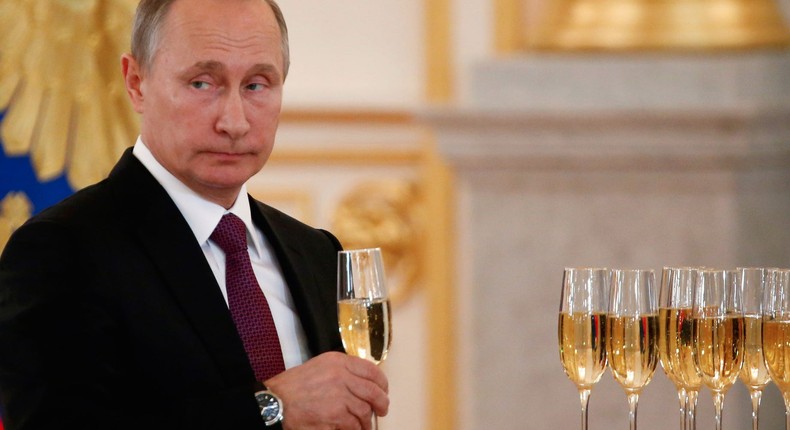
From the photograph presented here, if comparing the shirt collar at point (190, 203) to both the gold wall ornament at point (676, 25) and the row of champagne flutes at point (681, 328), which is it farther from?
the gold wall ornament at point (676, 25)

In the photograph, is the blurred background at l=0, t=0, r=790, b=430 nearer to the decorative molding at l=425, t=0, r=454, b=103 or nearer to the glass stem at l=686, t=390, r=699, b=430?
the decorative molding at l=425, t=0, r=454, b=103

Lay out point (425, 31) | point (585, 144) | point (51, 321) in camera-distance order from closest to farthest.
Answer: point (51, 321)
point (585, 144)
point (425, 31)

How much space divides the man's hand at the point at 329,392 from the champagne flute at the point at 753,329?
0.51 meters

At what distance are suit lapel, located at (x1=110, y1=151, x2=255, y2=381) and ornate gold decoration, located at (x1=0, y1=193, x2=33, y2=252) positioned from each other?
1.47 metres

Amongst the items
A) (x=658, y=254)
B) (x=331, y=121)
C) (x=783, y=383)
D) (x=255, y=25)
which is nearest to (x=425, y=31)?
(x=331, y=121)

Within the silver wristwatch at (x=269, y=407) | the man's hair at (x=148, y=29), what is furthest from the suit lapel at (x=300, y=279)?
the man's hair at (x=148, y=29)

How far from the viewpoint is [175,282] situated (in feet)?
6.22

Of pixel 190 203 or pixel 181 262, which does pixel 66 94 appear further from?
pixel 181 262

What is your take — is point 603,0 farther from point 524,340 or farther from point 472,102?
point 524,340

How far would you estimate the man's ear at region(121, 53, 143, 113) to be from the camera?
2.05 m

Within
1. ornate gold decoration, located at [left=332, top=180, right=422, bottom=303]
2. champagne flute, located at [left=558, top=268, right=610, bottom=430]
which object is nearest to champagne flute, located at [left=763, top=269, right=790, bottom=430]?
champagne flute, located at [left=558, top=268, right=610, bottom=430]

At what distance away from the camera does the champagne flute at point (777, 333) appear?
180 centimetres

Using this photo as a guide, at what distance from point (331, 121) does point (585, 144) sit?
0.96m

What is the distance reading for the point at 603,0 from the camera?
4.21 m
